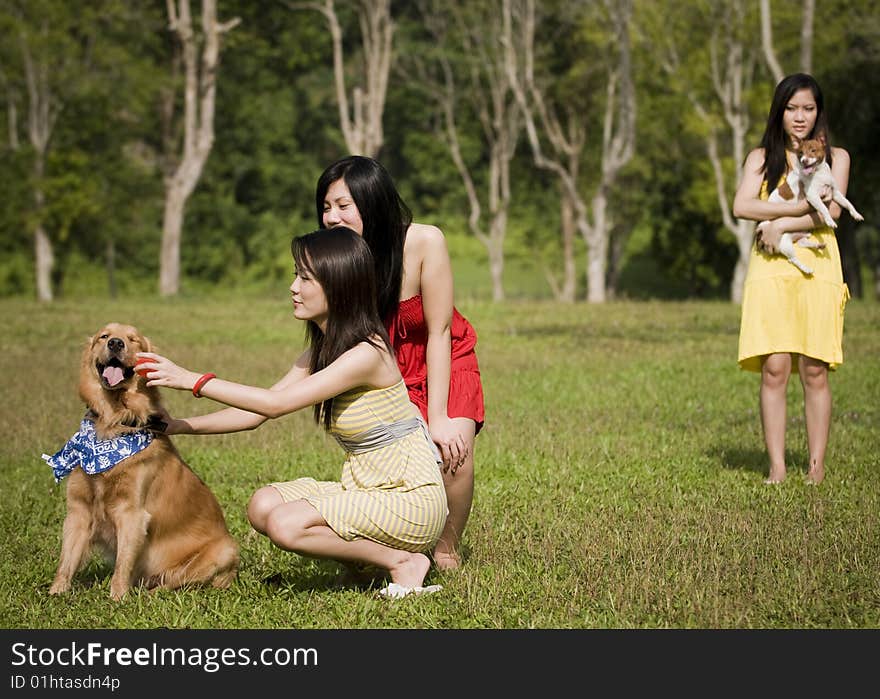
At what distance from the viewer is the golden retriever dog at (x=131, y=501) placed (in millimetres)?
5387

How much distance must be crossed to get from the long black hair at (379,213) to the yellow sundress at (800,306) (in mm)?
2953

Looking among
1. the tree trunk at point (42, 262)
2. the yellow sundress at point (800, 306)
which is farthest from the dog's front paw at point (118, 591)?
the tree trunk at point (42, 262)

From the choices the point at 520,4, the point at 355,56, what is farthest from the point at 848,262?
the point at 355,56

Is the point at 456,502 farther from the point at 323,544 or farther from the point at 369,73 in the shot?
the point at 369,73

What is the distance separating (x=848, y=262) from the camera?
34375 mm

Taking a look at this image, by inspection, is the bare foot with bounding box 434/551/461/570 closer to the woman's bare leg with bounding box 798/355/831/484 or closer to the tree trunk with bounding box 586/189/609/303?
the woman's bare leg with bounding box 798/355/831/484

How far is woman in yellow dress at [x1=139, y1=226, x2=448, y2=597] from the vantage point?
16.9ft

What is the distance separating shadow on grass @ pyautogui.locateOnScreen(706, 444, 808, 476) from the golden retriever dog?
158 inches

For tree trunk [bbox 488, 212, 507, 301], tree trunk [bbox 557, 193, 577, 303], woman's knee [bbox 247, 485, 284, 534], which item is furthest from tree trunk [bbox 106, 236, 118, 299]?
woman's knee [bbox 247, 485, 284, 534]

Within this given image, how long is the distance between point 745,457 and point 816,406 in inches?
41.6

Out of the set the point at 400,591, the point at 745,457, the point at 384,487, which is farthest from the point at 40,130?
the point at 400,591

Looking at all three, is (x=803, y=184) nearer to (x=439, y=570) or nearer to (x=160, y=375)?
(x=439, y=570)

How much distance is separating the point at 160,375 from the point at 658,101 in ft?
117

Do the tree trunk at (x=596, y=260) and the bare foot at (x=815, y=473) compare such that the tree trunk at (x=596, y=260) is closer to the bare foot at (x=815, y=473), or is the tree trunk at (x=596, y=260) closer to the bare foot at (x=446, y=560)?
the bare foot at (x=815, y=473)
